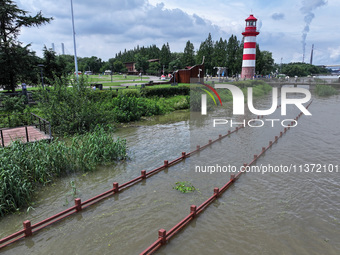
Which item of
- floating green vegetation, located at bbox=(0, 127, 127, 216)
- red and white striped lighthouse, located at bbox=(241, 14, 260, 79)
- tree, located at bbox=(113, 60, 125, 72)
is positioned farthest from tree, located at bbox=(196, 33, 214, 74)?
floating green vegetation, located at bbox=(0, 127, 127, 216)

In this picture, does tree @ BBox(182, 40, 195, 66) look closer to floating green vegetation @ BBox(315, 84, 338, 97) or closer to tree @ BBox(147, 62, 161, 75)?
tree @ BBox(147, 62, 161, 75)

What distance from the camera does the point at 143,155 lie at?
40.4 ft

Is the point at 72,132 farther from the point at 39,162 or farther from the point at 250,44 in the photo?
the point at 250,44

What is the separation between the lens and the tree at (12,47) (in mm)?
21047

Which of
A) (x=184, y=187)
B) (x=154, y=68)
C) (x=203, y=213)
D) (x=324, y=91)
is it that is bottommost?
(x=203, y=213)

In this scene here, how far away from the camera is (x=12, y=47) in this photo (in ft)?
70.4

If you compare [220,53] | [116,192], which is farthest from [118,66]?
[116,192]

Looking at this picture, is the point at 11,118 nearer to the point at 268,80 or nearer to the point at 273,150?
the point at 273,150

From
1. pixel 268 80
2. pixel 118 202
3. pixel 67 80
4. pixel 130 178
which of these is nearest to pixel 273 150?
pixel 130 178

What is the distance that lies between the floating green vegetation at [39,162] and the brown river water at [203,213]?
18.5 inches

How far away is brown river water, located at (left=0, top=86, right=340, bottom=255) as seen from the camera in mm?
6008

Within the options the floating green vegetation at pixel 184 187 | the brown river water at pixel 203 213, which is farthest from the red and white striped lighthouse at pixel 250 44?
the floating green vegetation at pixel 184 187

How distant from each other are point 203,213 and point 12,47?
2254 centimetres

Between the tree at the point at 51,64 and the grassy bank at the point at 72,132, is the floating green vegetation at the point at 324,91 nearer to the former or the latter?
the grassy bank at the point at 72,132
